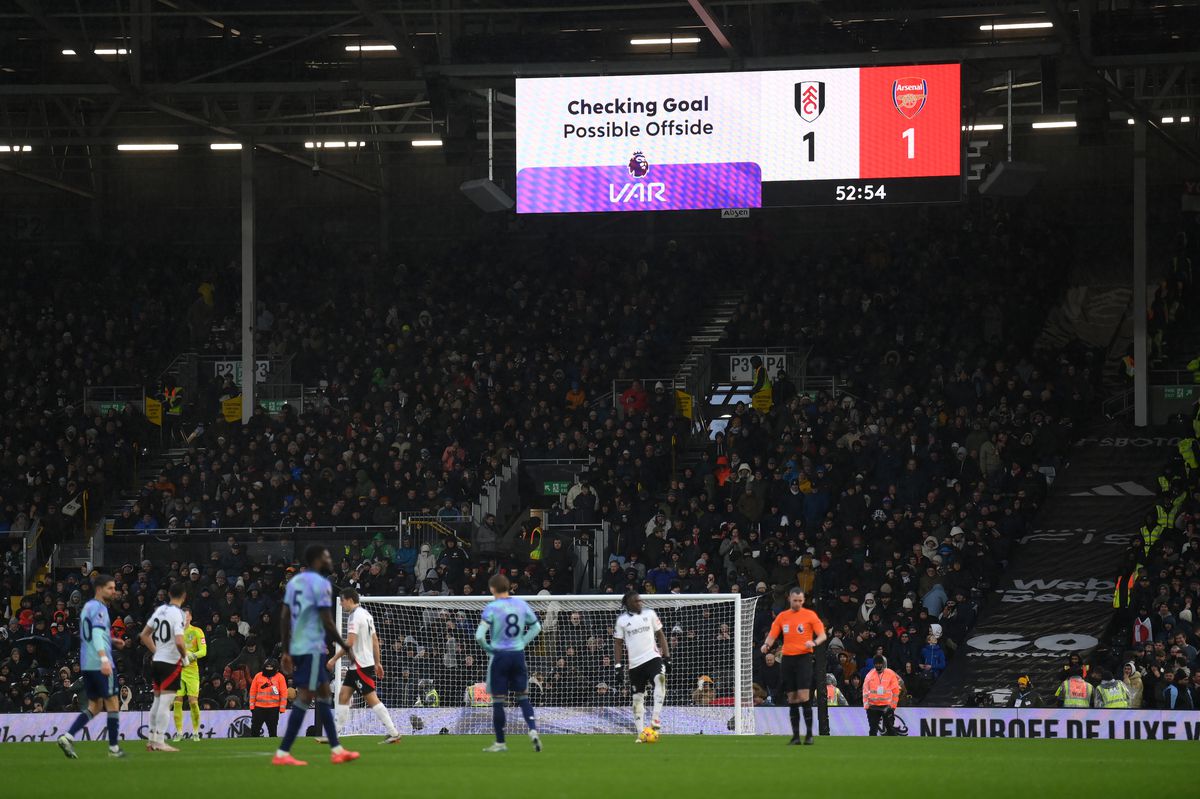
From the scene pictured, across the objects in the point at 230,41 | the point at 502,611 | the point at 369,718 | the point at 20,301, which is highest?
the point at 230,41

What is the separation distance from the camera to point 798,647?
747 inches

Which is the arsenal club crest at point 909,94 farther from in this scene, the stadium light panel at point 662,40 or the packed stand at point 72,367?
the packed stand at point 72,367

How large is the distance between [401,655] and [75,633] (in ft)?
23.4

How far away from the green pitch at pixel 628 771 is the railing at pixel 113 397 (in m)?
19.9

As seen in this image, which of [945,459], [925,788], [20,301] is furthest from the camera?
[20,301]

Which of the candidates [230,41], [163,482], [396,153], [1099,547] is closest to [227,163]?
[396,153]

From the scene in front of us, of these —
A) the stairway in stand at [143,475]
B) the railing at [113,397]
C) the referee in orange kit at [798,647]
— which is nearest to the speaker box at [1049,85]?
the referee in orange kit at [798,647]

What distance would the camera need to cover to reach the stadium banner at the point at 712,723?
73.5ft

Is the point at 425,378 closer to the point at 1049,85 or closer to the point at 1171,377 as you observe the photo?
the point at 1171,377

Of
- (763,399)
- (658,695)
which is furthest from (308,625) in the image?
(763,399)

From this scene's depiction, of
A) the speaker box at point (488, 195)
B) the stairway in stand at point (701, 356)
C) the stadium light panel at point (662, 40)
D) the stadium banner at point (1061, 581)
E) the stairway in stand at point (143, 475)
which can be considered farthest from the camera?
the stairway in stand at point (143, 475)

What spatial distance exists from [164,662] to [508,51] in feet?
38.4

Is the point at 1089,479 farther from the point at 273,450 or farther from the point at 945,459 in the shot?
the point at 273,450

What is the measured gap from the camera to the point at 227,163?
44719 mm
